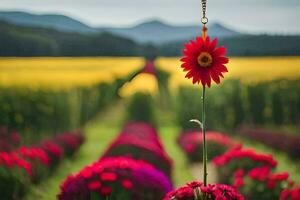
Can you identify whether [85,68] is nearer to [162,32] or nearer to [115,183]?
[162,32]

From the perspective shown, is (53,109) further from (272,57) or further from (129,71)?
(272,57)

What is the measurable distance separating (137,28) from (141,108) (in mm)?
5864

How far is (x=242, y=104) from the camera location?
45.8 feet

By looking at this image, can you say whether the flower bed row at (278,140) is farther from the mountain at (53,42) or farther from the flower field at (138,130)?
the mountain at (53,42)

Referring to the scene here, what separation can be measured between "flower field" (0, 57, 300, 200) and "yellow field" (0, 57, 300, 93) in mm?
25

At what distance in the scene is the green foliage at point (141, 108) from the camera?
15.7 metres

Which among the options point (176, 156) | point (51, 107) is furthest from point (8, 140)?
point (176, 156)

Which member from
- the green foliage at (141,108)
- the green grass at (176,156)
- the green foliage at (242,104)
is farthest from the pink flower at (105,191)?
the green foliage at (141,108)

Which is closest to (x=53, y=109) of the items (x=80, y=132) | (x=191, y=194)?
(x=80, y=132)

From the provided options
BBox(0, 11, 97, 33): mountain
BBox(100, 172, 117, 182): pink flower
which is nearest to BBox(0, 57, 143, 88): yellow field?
BBox(0, 11, 97, 33): mountain

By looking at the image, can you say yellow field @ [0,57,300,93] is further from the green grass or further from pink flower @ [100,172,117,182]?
pink flower @ [100,172,117,182]

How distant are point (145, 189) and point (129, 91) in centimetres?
1096

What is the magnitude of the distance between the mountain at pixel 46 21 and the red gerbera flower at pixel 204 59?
493 cm

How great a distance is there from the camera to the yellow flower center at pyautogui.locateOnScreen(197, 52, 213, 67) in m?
4.14
